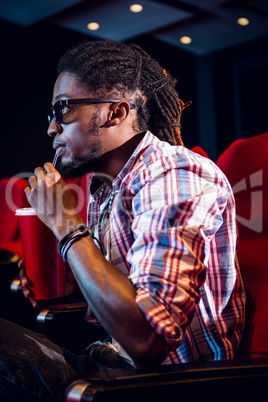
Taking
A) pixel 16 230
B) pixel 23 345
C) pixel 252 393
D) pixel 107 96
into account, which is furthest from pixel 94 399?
pixel 16 230

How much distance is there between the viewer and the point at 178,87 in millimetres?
6387

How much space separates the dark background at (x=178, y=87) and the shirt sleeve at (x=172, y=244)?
4.42m

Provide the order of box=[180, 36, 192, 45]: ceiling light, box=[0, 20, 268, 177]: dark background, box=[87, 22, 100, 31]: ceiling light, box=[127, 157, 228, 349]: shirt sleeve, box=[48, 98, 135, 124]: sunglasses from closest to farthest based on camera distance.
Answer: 1. box=[127, 157, 228, 349]: shirt sleeve
2. box=[48, 98, 135, 124]: sunglasses
3. box=[0, 20, 268, 177]: dark background
4. box=[87, 22, 100, 31]: ceiling light
5. box=[180, 36, 192, 45]: ceiling light

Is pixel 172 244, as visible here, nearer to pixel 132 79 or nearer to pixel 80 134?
pixel 80 134

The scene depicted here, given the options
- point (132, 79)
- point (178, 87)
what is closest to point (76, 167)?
point (132, 79)

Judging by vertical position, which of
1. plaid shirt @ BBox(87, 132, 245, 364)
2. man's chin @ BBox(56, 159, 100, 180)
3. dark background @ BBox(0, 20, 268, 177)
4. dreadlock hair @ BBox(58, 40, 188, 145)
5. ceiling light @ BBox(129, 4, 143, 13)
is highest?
ceiling light @ BBox(129, 4, 143, 13)

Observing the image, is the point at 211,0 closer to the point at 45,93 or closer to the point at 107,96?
the point at 45,93

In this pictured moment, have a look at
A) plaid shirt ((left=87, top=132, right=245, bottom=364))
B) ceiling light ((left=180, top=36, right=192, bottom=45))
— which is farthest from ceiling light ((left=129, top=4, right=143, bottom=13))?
plaid shirt ((left=87, top=132, right=245, bottom=364))

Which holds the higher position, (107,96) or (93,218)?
(107,96)

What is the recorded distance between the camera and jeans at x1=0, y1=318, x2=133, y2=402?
930 mm

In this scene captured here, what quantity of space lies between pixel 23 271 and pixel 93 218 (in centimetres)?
27

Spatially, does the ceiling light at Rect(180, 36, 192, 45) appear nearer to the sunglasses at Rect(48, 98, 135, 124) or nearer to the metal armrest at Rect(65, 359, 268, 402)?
the sunglasses at Rect(48, 98, 135, 124)

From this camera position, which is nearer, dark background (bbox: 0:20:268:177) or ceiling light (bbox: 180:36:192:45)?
dark background (bbox: 0:20:268:177)

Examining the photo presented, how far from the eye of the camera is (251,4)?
16.4 ft
